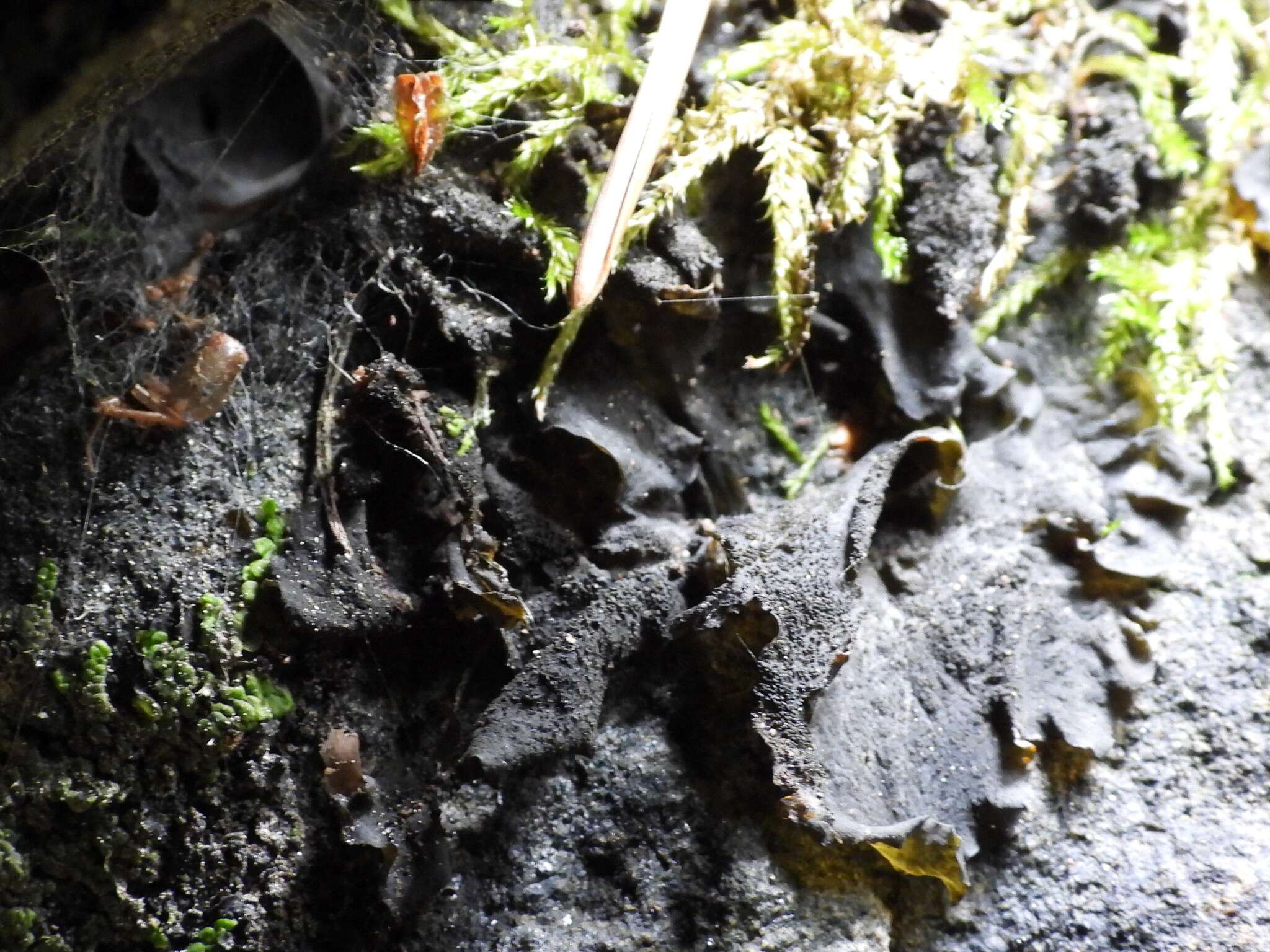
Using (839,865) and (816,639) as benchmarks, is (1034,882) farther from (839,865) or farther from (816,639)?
(816,639)

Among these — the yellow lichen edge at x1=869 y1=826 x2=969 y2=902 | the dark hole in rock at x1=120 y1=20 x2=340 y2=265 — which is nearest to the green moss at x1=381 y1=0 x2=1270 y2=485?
the dark hole in rock at x1=120 y1=20 x2=340 y2=265

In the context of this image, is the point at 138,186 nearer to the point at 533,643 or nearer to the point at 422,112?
the point at 422,112

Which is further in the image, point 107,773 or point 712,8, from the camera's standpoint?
point 712,8

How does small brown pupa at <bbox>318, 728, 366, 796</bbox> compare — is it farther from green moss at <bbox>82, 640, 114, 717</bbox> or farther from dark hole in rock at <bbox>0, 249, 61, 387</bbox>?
dark hole in rock at <bbox>0, 249, 61, 387</bbox>

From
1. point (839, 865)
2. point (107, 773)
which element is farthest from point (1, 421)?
point (839, 865)

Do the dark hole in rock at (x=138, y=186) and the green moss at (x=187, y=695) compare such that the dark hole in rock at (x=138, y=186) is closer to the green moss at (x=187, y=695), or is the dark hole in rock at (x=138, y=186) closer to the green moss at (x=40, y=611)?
the green moss at (x=40, y=611)

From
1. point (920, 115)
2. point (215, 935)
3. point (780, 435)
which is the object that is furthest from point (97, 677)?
point (920, 115)
